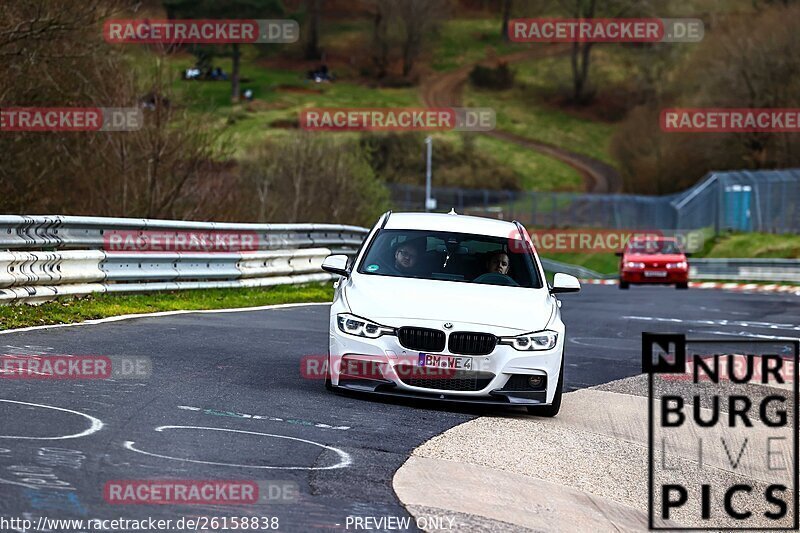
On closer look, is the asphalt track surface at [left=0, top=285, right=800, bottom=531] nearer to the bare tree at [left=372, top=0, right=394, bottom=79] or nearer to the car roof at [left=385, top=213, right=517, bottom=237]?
the car roof at [left=385, top=213, right=517, bottom=237]

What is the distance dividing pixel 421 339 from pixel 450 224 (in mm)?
2228

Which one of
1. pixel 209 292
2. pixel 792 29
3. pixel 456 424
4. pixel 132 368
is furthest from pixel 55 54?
pixel 792 29

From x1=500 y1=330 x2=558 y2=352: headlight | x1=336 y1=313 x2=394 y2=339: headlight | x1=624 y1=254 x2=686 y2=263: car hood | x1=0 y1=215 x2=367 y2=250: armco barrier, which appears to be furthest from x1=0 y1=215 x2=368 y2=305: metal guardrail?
x1=624 y1=254 x2=686 y2=263: car hood

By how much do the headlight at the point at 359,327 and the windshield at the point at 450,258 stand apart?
0.96 meters

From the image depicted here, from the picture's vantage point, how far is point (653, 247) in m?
36.5

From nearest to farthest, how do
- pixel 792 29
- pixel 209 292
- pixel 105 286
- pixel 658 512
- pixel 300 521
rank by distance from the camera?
pixel 300 521 → pixel 658 512 → pixel 105 286 → pixel 209 292 → pixel 792 29

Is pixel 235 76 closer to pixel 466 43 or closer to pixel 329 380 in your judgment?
pixel 466 43

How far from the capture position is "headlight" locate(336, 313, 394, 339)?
1062 centimetres

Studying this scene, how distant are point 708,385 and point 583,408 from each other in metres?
2.21

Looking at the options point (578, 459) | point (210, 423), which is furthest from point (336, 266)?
point (578, 459)

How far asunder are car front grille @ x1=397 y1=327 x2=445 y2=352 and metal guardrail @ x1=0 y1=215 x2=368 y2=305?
5.86 metres

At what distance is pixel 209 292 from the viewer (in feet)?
66.3

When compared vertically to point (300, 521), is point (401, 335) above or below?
above

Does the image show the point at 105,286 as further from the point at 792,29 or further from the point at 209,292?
the point at 792,29
